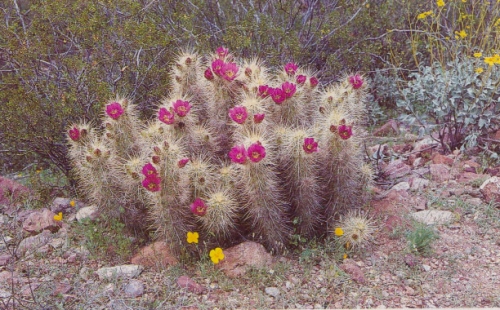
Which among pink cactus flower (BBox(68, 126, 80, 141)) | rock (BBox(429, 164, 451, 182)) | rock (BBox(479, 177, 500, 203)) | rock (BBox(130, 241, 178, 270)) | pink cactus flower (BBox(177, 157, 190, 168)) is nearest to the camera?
pink cactus flower (BBox(177, 157, 190, 168))

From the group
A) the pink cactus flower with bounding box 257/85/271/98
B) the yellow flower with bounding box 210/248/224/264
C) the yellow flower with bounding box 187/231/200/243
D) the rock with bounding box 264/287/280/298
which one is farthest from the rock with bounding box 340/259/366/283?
the pink cactus flower with bounding box 257/85/271/98

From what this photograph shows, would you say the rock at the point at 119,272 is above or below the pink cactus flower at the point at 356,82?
below

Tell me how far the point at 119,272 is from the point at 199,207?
65 centimetres

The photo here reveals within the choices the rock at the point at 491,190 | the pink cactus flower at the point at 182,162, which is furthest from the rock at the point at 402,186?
the pink cactus flower at the point at 182,162

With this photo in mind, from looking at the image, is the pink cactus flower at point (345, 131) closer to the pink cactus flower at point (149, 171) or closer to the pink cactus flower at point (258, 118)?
the pink cactus flower at point (258, 118)

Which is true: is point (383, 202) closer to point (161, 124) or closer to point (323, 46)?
point (161, 124)

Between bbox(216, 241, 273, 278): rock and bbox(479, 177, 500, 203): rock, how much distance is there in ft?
5.11

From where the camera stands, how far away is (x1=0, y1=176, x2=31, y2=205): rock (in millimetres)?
4234

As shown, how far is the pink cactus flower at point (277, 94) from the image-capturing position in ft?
10.3

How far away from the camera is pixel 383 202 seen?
12.2ft

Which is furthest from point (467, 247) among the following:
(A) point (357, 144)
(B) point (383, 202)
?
(A) point (357, 144)

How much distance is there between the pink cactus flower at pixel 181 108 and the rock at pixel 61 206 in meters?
1.48

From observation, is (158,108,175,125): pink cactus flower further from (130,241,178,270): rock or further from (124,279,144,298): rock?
(124,279,144,298): rock

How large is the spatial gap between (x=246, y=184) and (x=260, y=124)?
0.33m
